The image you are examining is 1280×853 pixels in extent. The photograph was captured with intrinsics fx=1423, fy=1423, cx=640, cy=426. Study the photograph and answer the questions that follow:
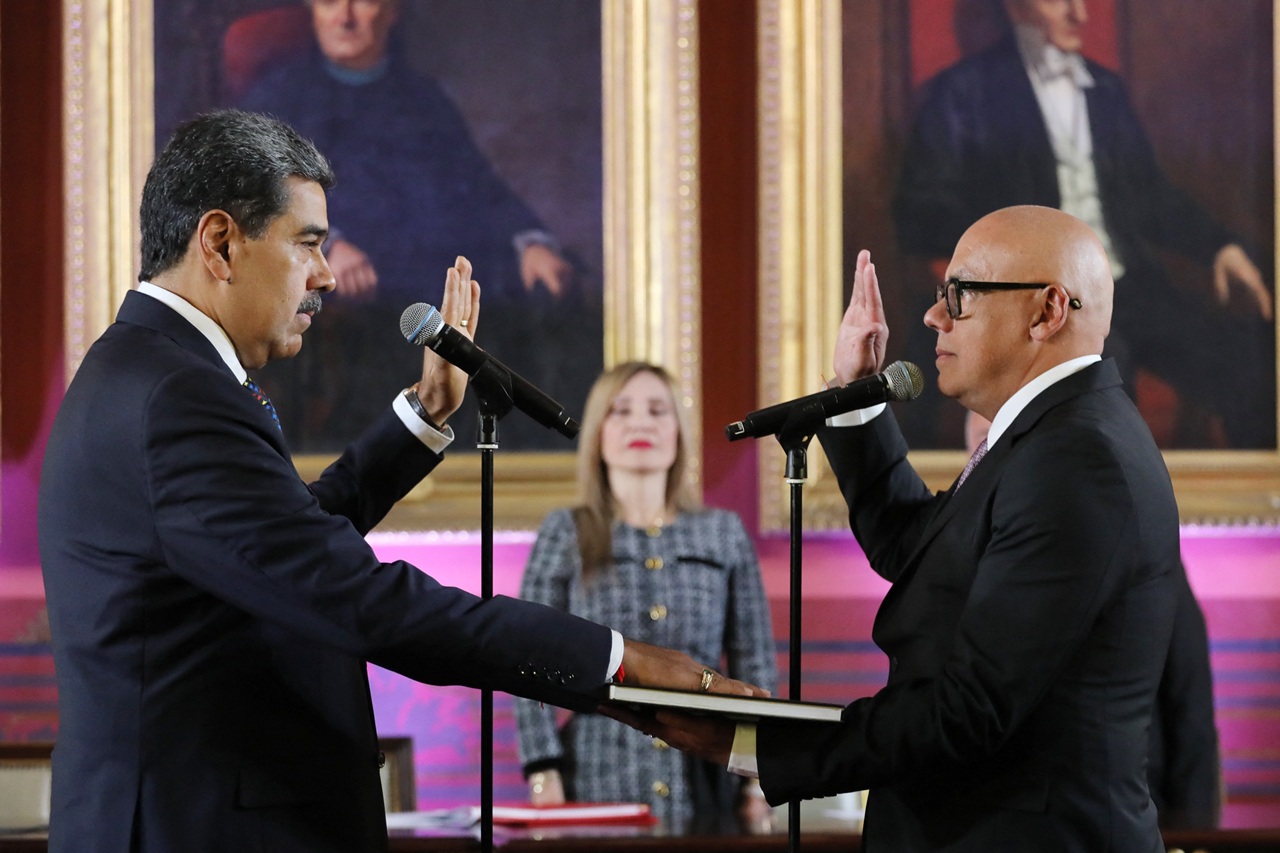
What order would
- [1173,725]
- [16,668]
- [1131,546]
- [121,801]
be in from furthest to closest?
1. [16,668]
2. [1173,725]
3. [1131,546]
4. [121,801]

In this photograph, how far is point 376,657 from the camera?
205cm

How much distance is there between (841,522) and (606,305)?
3.65 feet

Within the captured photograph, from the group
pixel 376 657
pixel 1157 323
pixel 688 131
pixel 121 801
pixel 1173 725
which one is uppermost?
pixel 688 131

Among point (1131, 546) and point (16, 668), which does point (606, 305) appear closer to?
point (16, 668)

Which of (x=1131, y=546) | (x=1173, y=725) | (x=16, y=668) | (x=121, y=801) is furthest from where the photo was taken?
(x=16, y=668)

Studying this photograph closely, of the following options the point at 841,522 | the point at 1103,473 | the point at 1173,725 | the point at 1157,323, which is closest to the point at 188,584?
the point at 1103,473

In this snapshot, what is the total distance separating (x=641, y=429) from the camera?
4270mm

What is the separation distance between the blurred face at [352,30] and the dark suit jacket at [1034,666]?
10.8 ft

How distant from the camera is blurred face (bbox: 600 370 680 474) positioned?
4262 millimetres

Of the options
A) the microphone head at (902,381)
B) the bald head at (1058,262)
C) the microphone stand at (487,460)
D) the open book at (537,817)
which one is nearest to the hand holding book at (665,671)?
the microphone stand at (487,460)

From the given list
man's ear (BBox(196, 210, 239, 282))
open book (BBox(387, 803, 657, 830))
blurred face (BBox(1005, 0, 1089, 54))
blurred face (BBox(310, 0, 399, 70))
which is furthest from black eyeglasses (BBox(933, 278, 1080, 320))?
blurred face (BBox(310, 0, 399, 70))

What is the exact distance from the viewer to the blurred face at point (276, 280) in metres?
2.24

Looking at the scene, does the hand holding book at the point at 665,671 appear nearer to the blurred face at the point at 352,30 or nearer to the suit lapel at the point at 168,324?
the suit lapel at the point at 168,324

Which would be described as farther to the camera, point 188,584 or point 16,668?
point 16,668
